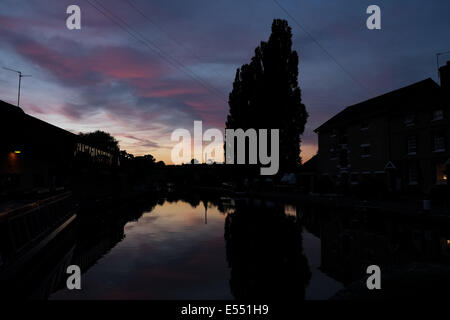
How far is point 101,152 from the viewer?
43250 millimetres

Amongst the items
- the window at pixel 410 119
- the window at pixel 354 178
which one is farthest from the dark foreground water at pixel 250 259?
the window at pixel 354 178

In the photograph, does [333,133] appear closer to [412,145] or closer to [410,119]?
[410,119]

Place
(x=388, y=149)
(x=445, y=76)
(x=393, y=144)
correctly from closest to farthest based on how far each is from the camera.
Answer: (x=445, y=76)
(x=393, y=144)
(x=388, y=149)

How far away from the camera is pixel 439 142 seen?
3072 centimetres

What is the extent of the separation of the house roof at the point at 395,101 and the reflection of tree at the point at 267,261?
78.2 feet

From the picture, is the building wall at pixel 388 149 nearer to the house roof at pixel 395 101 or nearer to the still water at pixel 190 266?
the house roof at pixel 395 101

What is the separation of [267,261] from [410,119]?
1191 inches

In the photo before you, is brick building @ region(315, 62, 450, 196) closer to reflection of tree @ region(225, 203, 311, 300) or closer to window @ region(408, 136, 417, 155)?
window @ region(408, 136, 417, 155)

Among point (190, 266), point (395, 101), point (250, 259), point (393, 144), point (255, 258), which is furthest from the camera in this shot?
point (395, 101)

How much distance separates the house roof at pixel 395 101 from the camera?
3416 cm

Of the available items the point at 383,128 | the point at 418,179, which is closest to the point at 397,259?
the point at 418,179

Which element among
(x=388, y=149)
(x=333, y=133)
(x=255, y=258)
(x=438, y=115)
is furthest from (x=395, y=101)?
(x=255, y=258)
